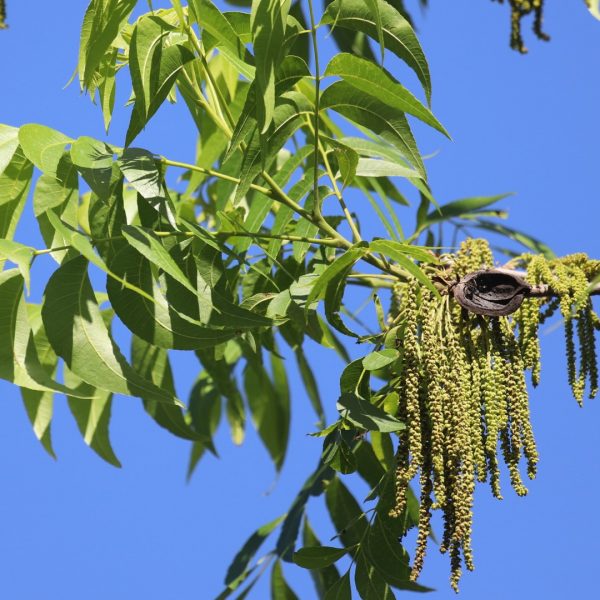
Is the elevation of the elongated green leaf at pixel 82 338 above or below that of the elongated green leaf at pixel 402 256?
below

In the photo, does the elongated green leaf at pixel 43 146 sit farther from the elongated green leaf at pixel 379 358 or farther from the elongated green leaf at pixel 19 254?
the elongated green leaf at pixel 379 358

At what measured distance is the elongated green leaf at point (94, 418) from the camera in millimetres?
2426

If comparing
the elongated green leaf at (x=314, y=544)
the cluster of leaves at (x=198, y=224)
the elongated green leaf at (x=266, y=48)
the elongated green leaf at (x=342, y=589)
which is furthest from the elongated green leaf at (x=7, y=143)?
the elongated green leaf at (x=314, y=544)

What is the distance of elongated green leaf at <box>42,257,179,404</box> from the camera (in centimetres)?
170

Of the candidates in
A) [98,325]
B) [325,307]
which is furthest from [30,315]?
[325,307]

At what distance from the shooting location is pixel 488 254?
191 cm

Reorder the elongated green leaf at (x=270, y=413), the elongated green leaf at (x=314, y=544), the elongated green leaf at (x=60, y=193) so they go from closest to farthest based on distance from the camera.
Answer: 1. the elongated green leaf at (x=60, y=193)
2. the elongated green leaf at (x=314, y=544)
3. the elongated green leaf at (x=270, y=413)

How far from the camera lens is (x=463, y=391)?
1675 mm

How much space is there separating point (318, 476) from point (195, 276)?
0.98m

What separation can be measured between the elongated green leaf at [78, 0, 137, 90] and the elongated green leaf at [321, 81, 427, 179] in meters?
0.34

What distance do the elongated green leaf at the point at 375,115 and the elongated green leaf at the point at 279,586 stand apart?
121cm

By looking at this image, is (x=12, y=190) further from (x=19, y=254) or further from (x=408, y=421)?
(x=408, y=421)

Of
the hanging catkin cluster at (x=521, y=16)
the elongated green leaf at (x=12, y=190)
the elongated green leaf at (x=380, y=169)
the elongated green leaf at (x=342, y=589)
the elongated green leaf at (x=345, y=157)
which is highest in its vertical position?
the hanging catkin cluster at (x=521, y=16)

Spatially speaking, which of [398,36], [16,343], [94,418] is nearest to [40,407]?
[94,418]
